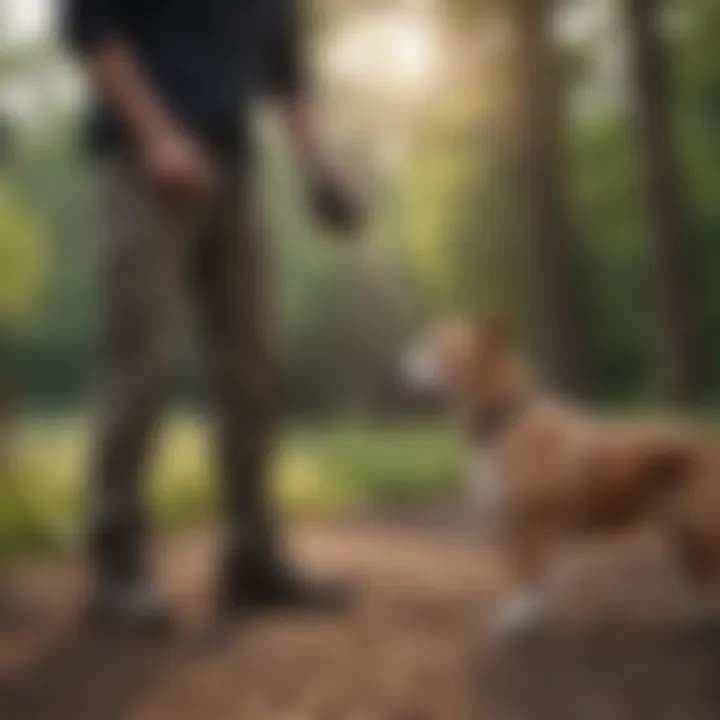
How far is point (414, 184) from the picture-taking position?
833 millimetres

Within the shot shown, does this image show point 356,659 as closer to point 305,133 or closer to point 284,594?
point 284,594

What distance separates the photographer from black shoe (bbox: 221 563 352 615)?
84 cm

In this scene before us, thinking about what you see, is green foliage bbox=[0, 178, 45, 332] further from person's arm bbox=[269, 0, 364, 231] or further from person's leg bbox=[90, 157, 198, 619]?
person's arm bbox=[269, 0, 364, 231]

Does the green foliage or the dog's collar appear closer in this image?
the green foliage

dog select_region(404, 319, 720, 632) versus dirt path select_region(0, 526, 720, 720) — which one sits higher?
dog select_region(404, 319, 720, 632)

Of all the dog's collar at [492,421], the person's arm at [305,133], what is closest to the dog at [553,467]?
the dog's collar at [492,421]

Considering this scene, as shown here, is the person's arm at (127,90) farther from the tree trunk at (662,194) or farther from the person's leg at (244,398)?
the tree trunk at (662,194)

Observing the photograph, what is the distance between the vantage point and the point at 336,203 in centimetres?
82

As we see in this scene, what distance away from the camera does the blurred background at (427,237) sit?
2.65ft

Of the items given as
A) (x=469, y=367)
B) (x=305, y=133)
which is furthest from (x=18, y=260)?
(x=469, y=367)

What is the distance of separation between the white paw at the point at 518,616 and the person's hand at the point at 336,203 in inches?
11.1

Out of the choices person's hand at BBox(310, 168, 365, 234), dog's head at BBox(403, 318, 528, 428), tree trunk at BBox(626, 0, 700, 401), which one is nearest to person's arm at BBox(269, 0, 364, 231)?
person's hand at BBox(310, 168, 365, 234)

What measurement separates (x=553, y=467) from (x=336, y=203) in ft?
0.96

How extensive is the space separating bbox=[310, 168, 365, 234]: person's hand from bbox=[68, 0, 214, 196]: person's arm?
0.27 ft
